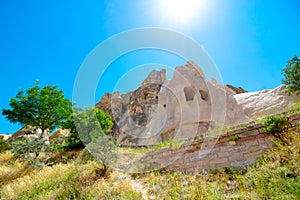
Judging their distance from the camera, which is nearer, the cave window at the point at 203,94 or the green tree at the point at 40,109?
the green tree at the point at 40,109

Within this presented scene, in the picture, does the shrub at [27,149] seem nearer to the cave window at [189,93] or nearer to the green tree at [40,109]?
the green tree at [40,109]

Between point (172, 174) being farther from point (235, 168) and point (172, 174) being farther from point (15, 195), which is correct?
point (15, 195)

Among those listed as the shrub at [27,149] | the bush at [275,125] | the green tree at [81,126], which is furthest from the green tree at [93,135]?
the bush at [275,125]

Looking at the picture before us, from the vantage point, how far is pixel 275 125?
5102 mm

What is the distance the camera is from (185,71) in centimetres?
1555

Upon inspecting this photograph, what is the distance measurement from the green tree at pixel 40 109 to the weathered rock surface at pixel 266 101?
13.9 m

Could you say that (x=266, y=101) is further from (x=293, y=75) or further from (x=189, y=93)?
(x=189, y=93)

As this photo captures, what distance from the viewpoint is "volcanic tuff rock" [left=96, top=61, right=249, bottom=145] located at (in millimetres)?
13008

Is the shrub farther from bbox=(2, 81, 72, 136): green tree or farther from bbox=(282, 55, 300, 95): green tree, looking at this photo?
bbox=(282, 55, 300, 95): green tree

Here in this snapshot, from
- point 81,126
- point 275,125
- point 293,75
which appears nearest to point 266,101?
point 293,75

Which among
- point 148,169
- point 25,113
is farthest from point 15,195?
point 25,113

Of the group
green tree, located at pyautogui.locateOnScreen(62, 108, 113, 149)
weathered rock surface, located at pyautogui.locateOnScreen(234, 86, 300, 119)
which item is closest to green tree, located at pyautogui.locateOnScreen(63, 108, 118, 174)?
green tree, located at pyautogui.locateOnScreen(62, 108, 113, 149)

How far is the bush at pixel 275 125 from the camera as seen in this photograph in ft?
16.7

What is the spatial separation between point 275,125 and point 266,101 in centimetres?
1003
